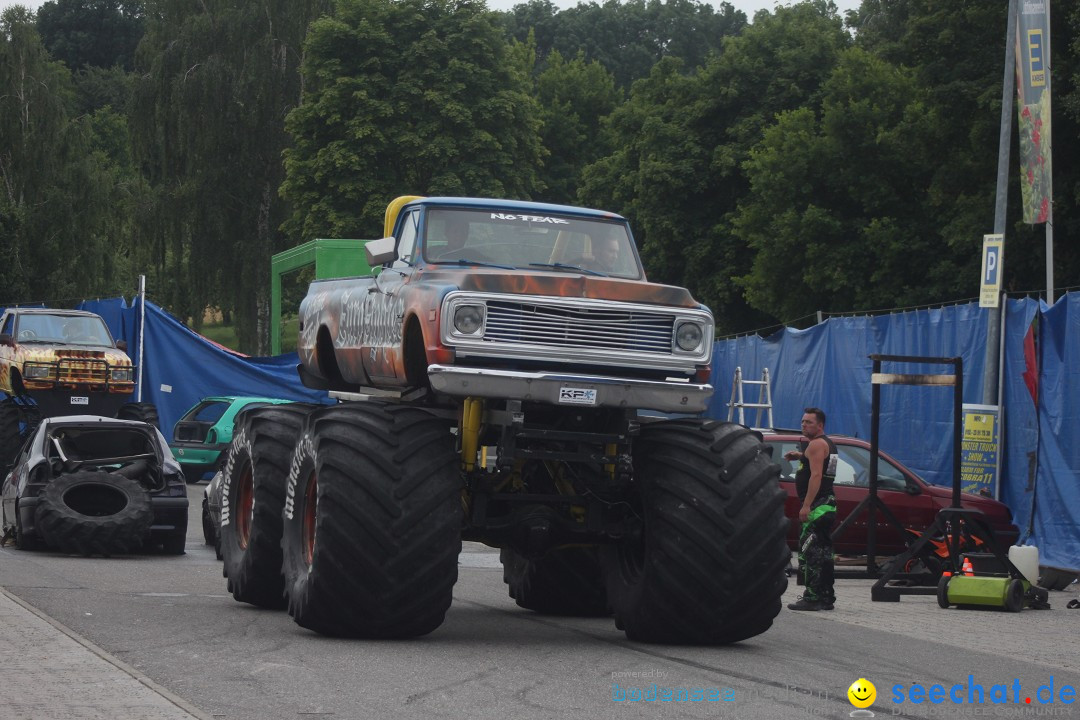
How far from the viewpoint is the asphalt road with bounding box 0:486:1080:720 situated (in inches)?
328

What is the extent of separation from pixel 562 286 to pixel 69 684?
409cm

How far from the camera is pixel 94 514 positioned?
57.9 feet

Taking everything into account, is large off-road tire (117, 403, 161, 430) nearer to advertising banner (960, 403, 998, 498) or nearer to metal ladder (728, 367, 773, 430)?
metal ladder (728, 367, 773, 430)

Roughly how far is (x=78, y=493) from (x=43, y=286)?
4654cm

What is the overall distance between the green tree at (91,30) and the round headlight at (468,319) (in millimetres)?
104063

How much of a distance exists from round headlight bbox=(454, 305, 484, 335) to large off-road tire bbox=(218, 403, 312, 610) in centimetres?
199

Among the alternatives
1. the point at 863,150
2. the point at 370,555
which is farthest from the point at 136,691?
the point at 863,150

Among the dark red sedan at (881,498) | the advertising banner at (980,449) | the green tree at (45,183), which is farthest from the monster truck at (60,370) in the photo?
the green tree at (45,183)

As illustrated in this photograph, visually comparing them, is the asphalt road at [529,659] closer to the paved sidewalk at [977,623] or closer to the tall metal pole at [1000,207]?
the paved sidewalk at [977,623]

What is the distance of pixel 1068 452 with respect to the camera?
57.2 feet

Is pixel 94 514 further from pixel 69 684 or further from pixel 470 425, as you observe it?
pixel 69 684

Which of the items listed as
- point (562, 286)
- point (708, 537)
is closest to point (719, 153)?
point (562, 286)

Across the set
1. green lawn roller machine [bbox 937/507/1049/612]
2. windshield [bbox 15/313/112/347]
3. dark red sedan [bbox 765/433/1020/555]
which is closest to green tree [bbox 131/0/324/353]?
windshield [bbox 15/313/112/347]

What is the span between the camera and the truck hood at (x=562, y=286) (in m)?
10.7
